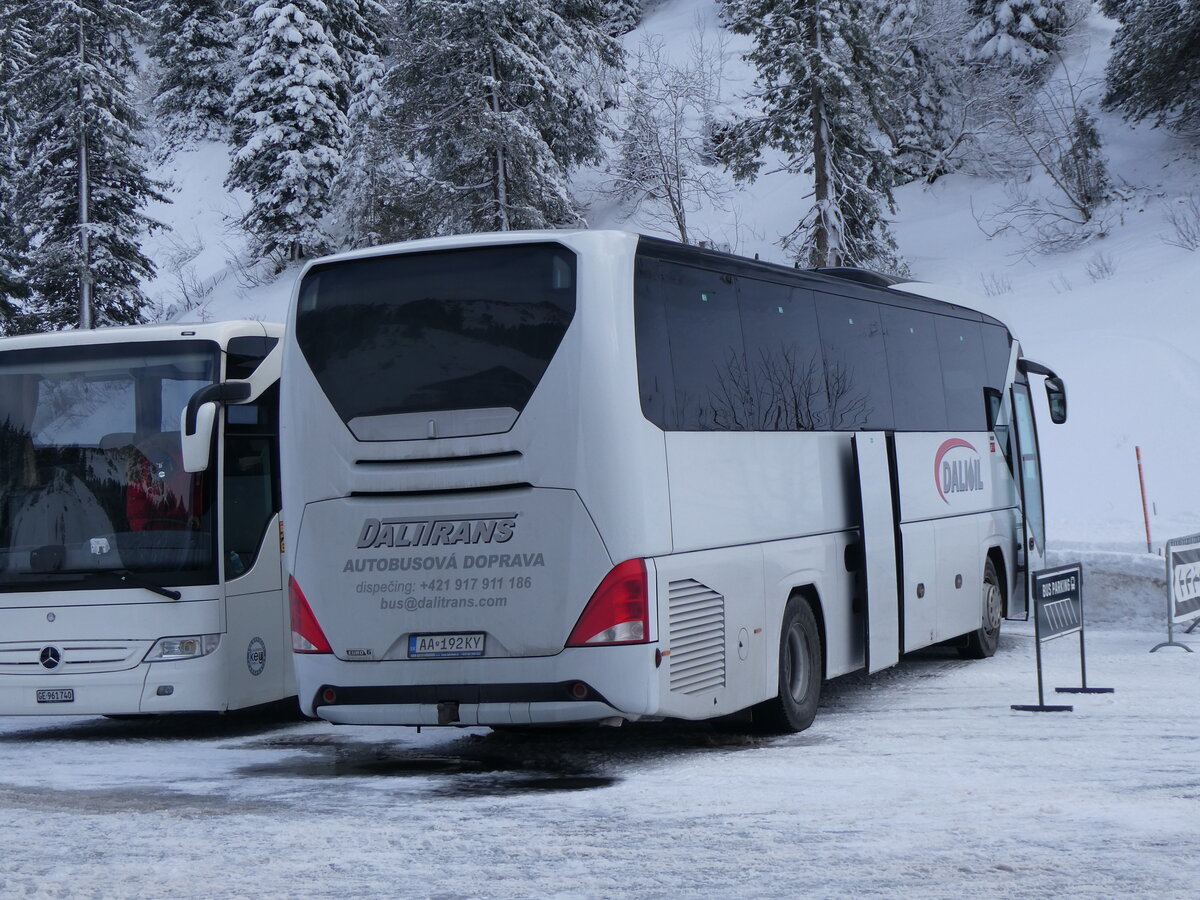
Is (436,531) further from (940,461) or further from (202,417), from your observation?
(940,461)

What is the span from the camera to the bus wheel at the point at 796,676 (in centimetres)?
1052

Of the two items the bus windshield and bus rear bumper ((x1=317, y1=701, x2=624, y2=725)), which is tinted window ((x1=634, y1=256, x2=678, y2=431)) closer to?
bus rear bumper ((x1=317, y1=701, x2=624, y2=725))

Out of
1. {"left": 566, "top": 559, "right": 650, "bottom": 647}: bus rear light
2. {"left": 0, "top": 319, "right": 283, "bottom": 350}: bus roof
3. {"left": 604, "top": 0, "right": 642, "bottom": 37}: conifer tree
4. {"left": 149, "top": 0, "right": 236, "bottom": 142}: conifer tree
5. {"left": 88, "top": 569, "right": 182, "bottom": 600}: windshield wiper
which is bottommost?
{"left": 566, "top": 559, "right": 650, "bottom": 647}: bus rear light

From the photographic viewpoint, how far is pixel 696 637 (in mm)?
9328

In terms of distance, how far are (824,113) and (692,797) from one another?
97.7 feet

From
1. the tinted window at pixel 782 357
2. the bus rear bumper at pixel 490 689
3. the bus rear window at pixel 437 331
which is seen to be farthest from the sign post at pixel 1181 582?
the bus rear window at pixel 437 331

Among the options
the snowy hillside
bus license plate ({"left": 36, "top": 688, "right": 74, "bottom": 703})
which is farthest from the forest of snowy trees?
bus license plate ({"left": 36, "top": 688, "right": 74, "bottom": 703})

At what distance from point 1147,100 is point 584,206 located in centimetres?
1975

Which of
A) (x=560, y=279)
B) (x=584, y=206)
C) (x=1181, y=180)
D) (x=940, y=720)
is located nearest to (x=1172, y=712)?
(x=940, y=720)

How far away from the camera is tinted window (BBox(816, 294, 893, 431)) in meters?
11.9

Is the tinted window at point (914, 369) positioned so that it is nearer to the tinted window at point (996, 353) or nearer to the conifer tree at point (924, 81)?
the tinted window at point (996, 353)

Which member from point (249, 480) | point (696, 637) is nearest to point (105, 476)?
point (249, 480)

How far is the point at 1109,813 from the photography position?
7465mm

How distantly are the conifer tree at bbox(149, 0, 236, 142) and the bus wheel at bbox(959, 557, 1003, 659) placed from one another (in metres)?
51.6
